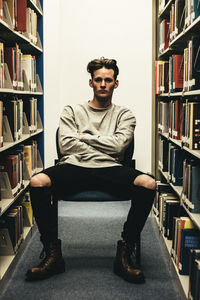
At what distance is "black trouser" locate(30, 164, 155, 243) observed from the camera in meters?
2.30

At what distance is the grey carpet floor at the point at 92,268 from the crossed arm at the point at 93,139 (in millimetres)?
684

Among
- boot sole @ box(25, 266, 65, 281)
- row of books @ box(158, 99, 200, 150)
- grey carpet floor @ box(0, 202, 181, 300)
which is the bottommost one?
grey carpet floor @ box(0, 202, 181, 300)

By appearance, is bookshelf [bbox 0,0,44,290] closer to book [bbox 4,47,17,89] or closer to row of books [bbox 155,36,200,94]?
book [bbox 4,47,17,89]

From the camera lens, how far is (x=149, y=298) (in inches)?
81.9

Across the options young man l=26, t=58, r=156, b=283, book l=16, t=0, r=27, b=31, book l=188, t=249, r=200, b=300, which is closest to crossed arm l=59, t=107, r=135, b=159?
young man l=26, t=58, r=156, b=283

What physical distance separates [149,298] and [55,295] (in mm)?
481

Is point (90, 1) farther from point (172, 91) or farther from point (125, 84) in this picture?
point (172, 91)

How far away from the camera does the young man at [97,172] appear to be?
91.0 inches

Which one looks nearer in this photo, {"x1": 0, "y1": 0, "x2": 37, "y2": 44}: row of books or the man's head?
{"x1": 0, "y1": 0, "x2": 37, "y2": 44}: row of books

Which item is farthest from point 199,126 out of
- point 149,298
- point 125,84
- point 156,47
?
point 125,84

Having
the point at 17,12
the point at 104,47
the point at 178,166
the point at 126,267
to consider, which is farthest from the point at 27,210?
the point at 104,47

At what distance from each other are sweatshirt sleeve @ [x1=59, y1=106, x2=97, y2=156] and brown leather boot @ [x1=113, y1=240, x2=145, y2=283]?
2.05 ft

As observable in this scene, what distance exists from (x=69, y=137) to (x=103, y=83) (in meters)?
0.43

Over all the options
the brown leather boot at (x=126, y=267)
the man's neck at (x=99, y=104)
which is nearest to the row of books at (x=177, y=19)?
the man's neck at (x=99, y=104)
